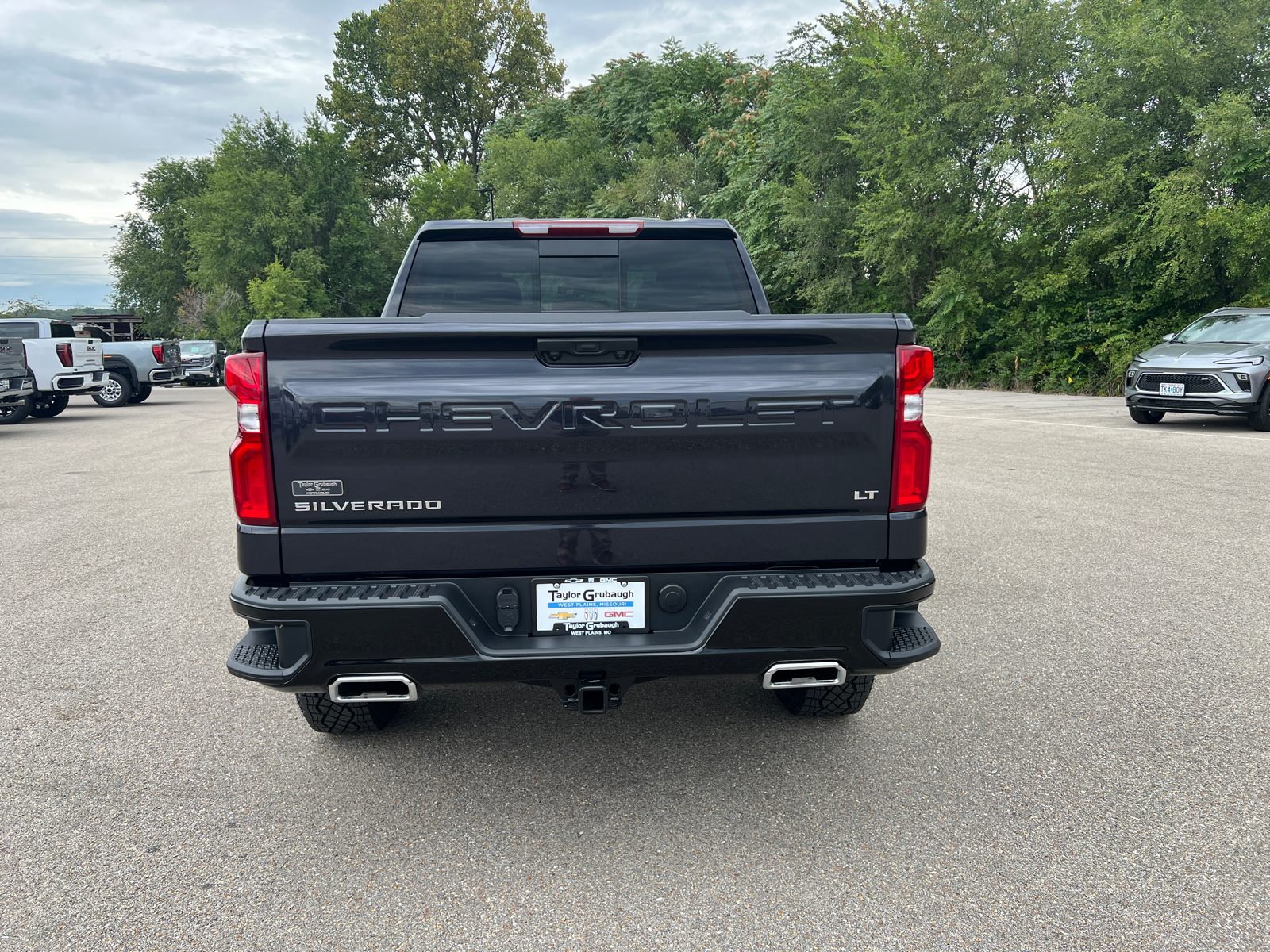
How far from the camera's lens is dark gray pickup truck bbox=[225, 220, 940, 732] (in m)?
2.68

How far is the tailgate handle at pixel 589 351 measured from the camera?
8.97 ft

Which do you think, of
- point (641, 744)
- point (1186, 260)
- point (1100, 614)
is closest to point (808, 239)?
point (1186, 260)

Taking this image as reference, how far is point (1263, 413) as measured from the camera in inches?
538

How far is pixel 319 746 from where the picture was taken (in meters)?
3.63

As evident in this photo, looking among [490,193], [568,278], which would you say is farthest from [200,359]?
[568,278]

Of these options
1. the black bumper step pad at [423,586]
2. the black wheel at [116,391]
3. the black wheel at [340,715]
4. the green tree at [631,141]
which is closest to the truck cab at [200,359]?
the black wheel at [116,391]

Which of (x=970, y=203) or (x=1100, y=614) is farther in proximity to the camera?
(x=970, y=203)

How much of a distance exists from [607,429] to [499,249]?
162cm

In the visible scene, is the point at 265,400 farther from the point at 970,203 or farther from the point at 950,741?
the point at 970,203

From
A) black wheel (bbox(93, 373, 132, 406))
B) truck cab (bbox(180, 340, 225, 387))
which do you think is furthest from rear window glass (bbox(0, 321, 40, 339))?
truck cab (bbox(180, 340, 225, 387))

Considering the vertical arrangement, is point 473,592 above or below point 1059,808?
above

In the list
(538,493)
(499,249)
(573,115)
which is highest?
(573,115)

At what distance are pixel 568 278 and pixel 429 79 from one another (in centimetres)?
7200

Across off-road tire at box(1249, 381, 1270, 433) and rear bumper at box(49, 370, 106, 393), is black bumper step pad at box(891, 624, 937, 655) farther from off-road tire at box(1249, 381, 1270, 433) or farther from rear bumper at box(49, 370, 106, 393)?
rear bumper at box(49, 370, 106, 393)
